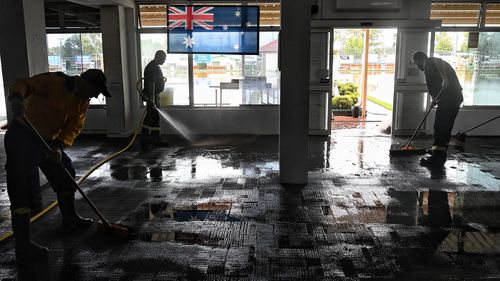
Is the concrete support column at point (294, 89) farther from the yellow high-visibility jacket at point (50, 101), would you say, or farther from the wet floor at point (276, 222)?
the yellow high-visibility jacket at point (50, 101)

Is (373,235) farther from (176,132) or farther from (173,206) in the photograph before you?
(176,132)

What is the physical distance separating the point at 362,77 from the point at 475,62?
4208 mm

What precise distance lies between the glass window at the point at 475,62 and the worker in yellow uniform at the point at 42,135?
7982 mm

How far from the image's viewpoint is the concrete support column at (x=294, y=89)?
5.50 meters

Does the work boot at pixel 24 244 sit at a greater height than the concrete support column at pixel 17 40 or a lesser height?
lesser

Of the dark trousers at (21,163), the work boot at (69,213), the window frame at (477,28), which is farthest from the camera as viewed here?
the window frame at (477,28)

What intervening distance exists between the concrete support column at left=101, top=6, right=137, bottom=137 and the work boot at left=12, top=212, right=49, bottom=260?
226 inches

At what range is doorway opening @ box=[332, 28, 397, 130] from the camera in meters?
12.0

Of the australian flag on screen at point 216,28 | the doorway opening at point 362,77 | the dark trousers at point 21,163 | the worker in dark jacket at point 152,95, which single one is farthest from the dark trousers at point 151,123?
the doorway opening at point 362,77

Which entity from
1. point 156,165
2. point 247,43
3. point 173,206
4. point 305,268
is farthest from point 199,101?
point 305,268

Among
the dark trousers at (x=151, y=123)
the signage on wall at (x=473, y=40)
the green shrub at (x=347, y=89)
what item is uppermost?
the signage on wall at (x=473, y=40)

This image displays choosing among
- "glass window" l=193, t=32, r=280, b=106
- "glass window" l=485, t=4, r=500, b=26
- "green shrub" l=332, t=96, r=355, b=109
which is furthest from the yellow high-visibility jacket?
"green shrub" l=332, t=96, r=355, b=109

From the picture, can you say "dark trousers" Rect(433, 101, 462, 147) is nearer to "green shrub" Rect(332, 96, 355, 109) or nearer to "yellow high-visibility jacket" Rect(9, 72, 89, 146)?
"yellow high-visibility jacket" Rect(9, 72, 89, 146)

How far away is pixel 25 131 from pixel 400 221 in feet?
11.9
